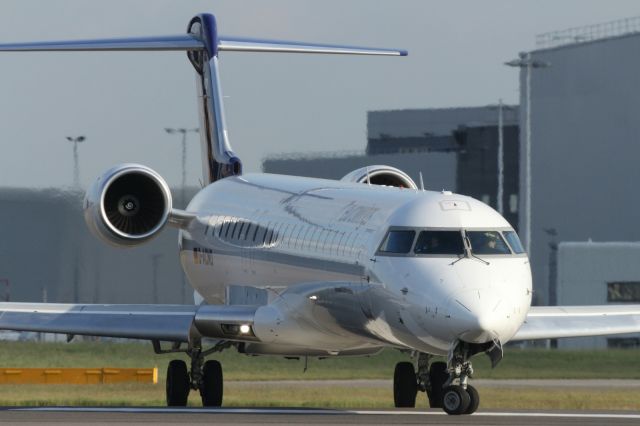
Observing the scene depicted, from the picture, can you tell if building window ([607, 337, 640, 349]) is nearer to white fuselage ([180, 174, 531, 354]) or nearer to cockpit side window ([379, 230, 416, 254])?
white fuselage ([180, 174, 531, 354])

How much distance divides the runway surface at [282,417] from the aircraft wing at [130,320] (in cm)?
216

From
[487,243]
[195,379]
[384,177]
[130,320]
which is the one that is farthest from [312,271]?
[384,177]

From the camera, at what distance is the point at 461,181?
8556cm

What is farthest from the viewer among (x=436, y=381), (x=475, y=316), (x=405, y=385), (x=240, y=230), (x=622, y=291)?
(x=622, y=291)

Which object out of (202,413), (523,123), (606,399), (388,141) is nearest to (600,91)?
(523,123)

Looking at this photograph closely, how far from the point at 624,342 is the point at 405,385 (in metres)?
38.7

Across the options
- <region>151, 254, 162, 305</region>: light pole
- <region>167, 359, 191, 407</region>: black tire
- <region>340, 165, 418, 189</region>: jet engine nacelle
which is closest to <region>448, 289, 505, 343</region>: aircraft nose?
<region>167, 359, 191, 407</region>: black tire

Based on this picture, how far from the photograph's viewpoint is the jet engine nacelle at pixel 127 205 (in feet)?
95.7

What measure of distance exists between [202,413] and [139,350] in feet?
90.2

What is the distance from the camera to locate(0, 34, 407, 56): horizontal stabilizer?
3134cm

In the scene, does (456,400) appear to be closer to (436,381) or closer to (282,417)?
(282,417)

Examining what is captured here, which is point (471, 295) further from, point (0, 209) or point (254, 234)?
point (0, 209)

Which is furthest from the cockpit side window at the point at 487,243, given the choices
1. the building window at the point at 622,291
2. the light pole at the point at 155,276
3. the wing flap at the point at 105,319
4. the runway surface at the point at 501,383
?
the building window at the point at 622,291

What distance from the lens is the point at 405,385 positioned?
1117 inches
